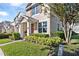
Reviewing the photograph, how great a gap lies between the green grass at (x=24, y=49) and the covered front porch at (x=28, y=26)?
27 centimetres

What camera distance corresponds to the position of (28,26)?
15.3ft

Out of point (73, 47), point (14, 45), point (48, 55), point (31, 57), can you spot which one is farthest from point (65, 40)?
point (14, 45)

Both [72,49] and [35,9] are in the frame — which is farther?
[35,9]

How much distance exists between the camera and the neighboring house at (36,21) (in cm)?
453

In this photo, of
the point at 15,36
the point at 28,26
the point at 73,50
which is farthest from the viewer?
the point at 28,26

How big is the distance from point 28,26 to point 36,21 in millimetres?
228

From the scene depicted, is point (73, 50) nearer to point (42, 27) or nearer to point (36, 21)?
point (42, 27)

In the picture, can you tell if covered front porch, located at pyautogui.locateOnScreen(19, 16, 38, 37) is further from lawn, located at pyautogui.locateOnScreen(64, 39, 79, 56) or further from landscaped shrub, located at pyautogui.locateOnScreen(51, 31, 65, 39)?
lawn, located at pyautogui.locateOnScreen(64, 39, 79, 56)

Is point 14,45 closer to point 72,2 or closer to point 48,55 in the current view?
point 48,55

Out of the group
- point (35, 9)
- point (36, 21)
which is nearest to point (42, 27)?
point (36, 21)

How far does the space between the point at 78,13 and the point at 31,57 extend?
1406 millimetres

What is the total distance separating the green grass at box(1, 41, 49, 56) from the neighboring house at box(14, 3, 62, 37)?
0.91 ft

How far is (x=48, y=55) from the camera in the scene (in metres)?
4.38

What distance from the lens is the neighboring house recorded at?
4527 mm
